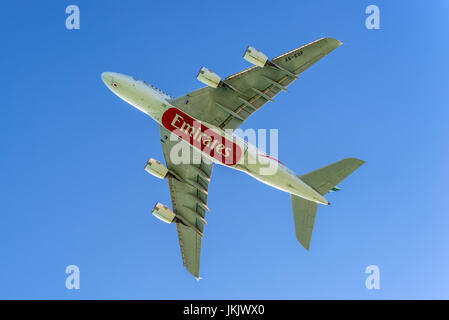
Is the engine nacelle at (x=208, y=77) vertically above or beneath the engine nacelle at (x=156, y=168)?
above

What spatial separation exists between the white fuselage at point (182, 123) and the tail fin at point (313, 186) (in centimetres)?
97

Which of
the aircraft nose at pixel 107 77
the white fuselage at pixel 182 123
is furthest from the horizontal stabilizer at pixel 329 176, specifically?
the aircraft nose at pixel 107 77

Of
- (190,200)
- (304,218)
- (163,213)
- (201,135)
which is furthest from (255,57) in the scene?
(163,213)

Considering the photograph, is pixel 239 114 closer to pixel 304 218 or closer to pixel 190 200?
pixel 190 200

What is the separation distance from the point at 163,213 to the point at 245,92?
16264mm

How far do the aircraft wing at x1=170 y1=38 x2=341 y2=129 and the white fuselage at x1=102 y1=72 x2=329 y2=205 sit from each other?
4.51 ft

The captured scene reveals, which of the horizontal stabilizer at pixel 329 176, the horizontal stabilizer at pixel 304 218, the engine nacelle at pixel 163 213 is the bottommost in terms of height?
the horizontal stabilizer at pixel 304 218

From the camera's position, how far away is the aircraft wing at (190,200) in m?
55.2

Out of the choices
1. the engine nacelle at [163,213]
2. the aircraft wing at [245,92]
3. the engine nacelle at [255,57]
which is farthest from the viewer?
the engine nacelle at [163,213]

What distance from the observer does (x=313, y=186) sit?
50.1 metres

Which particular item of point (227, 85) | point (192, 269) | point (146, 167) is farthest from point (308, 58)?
point (192, 269)

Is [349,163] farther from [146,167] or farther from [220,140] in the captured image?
[146,167]

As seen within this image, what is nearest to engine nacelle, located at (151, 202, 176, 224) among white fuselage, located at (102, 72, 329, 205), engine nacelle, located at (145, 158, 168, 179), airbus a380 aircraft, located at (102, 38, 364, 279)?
engine nacelle, located at (145, 158, 168, 179)

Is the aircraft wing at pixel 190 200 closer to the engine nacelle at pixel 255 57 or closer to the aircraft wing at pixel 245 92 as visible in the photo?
the aircraft wing at pixel 245 92
